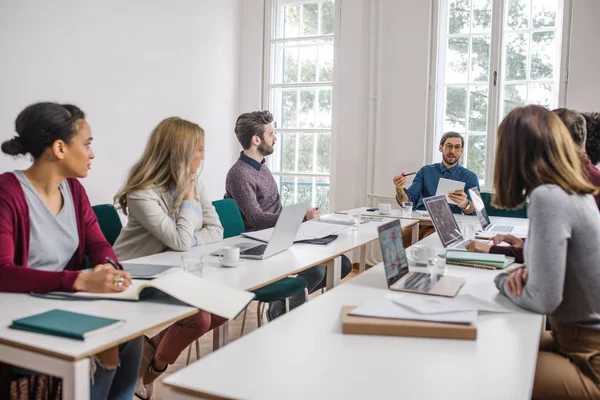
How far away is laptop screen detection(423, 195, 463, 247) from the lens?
2.57 metres

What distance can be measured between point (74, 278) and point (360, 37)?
4357 mm

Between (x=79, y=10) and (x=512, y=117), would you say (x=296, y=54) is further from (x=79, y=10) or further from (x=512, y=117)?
(x=512, y=117)

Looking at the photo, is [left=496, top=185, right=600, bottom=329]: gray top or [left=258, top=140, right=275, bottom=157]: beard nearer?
[left=496, top=185, right=600, bottom=329]: gray top

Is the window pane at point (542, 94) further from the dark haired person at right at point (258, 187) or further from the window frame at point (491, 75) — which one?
the dark haired person at right at point (258, 187)

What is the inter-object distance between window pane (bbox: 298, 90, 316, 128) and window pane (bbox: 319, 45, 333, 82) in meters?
0.19

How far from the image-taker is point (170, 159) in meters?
2.50

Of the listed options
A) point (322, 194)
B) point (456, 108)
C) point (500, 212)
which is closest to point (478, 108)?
point (456, 108)

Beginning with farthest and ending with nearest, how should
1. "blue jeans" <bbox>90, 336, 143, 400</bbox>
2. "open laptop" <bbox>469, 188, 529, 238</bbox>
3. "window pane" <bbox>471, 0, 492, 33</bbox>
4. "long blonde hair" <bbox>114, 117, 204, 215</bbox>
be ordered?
1. "window pane" <bbox>471, 0, 492, 33</bbox>
2. "open laptop" <bbox>469, 188, 529, 238</bbox>
3. "long blonde hair" <bbox>114, 117, 204, 215</bbox>
4. "blue jeans" <bbox>90, 336, 143, 400</bbox>

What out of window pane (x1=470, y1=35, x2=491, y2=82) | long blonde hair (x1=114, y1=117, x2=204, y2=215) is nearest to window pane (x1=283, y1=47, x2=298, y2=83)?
window pane (x1=470, y1=35, x2=491, y2=82)

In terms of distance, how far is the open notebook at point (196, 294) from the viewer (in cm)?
151

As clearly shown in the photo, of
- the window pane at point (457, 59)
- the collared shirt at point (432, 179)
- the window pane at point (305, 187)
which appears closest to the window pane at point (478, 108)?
the window pane at point (457, 59)

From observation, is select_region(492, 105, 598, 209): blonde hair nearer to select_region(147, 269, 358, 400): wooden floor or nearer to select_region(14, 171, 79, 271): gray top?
select_region(14, 171, 79, 271): gray top

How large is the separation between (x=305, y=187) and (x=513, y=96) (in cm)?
224

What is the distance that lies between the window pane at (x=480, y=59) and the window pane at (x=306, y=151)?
1.72 m
